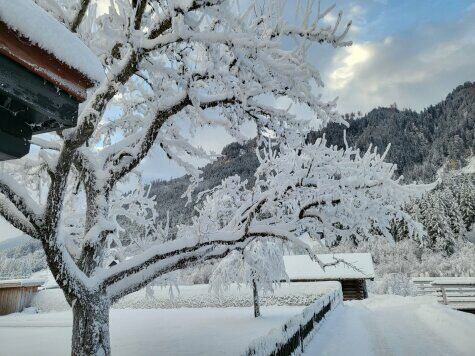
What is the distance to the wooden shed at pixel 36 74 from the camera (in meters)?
1.84

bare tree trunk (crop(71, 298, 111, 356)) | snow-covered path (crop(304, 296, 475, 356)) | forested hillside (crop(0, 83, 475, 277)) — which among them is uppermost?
forested hillside (crop(0, 83, 475, 277))

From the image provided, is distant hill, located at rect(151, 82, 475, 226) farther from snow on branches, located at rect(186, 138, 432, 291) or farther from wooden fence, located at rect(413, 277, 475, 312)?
snow on branches, located at rect(186, 138, 432, 291)

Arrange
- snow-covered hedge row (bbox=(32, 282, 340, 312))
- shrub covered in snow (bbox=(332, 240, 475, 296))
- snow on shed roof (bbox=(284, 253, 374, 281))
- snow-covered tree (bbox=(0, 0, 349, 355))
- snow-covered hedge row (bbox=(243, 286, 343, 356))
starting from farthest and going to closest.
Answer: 1. shrub covered in snow (bbox=(332, 240, 475, 296))
2. snow on shed roof (bbox=(284, 253, 374, 281))
3. snow-covered hedge row (bbox=(32, 282, 340, 312))
4. snow-covered hedge row (bbox=(243, 286, 343, 356))
5. snow-covered tree (bbox=(0, 0, 349, 355))

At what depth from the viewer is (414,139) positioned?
488 ft

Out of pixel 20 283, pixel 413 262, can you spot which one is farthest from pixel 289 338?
pixel 413 262

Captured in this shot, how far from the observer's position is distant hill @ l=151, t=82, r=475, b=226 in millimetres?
124812

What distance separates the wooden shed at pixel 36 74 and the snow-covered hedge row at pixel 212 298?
18.4 m

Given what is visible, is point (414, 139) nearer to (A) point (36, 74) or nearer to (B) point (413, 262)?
(B) point (413, 262)

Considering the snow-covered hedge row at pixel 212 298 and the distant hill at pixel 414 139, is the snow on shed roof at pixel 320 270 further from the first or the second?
the distant hill at pixel 414 139

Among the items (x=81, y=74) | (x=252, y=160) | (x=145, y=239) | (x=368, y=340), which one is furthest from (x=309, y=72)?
(x=252, y=160)

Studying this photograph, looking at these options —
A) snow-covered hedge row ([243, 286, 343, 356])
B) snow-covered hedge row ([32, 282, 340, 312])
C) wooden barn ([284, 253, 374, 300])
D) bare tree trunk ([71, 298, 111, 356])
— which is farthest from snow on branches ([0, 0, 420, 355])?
wooden barn ([284, 253, 374, 300])

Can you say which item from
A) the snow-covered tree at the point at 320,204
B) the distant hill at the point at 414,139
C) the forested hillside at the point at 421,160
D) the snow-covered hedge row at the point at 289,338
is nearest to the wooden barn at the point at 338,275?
the snow-covered hedge row at the point at 289,338

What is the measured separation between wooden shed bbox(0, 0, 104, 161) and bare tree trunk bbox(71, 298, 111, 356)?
318cm

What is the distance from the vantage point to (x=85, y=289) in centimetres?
458
